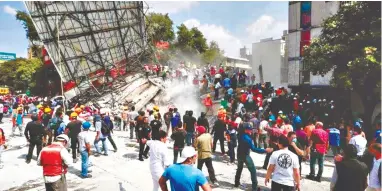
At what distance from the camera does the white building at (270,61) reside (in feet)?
106

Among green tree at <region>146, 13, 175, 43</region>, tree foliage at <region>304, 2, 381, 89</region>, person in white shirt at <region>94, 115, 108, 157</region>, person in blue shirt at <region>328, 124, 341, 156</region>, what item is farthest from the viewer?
green tree at <region>146, 13, 175, 43</region>

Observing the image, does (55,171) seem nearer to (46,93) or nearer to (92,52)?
(92,52)

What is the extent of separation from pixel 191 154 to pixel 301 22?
21681 millimetres

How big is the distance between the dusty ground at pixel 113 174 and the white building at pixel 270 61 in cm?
2181

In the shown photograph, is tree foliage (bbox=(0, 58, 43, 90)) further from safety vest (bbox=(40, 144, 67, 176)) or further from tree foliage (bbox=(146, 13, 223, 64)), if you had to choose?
safety vest (bbox=(40, 144, 67, 176))

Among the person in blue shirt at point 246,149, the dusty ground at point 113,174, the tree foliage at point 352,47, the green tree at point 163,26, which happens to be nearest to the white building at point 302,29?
the tree foliage at point 352,47

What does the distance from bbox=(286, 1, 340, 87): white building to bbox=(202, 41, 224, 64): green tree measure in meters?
32.1

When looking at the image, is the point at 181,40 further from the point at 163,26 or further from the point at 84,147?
the point at 84,147

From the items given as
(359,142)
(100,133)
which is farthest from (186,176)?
(100,133)

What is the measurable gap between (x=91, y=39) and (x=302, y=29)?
16.5 m

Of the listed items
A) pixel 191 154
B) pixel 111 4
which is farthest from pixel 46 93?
pixel 191 154

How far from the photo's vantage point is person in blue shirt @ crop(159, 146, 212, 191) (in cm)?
407

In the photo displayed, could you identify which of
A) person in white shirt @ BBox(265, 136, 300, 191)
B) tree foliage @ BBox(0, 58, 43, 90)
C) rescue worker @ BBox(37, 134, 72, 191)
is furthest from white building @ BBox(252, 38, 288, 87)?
tree foliage @ BBox(0, 58, 43, 90)

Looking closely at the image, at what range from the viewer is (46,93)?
34.1 m
